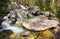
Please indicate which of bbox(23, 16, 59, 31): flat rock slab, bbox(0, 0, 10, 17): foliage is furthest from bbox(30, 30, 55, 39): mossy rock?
bbox(0, 0, 10, 17): foliage

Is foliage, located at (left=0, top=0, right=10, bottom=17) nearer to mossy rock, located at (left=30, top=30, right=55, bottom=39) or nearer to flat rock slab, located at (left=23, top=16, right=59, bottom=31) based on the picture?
flat rock slab, located at (left=23, top=16, right=59, bottom=31)

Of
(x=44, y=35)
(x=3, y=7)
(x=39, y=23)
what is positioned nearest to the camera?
(x=44, y=35)

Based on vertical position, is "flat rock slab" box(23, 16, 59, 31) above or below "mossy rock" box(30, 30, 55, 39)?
above

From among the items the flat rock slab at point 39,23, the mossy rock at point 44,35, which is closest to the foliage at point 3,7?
the flat rock slab at point 39,23

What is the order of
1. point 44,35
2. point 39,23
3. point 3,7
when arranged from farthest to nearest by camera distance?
point 3,7, point 39,23, point 44,35

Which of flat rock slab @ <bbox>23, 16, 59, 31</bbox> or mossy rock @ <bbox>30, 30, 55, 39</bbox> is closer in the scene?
mossy rock @ <bbox>30, 30, 55, 39</bbox>

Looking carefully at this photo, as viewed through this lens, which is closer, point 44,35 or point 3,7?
point 44,35

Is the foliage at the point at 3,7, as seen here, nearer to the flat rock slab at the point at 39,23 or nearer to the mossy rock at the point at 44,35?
the flat rock slab at the point at 39,23

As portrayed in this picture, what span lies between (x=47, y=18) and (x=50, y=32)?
69 centimetres

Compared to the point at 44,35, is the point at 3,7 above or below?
above

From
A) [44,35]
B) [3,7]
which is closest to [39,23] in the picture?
[44,35]

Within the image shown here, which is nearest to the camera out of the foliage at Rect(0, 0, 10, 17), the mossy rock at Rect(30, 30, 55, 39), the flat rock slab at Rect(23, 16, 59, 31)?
the mossy rock at Rect(30, 30, 55, 39)

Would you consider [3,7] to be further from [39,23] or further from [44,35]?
[44,35]

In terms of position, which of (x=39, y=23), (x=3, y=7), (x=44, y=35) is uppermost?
(x=3, y=7)
